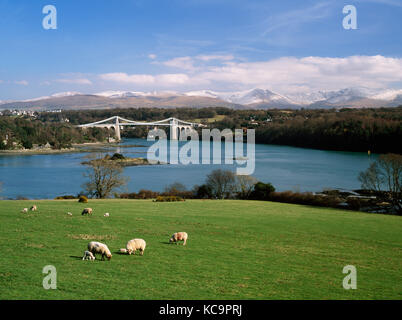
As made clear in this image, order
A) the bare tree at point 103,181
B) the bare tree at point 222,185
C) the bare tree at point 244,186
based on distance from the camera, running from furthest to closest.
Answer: the bare tree at point 222,185 < the bare tree at point 244,186 < the bare tree at point 103,181

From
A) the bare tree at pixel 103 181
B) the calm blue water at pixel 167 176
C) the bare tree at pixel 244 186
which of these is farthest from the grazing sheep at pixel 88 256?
the calm blue water at pixel 167 176

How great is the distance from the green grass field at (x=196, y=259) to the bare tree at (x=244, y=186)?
42.8 ft

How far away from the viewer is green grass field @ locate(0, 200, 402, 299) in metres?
4.84

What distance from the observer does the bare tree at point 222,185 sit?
25.2 m

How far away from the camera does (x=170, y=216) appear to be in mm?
12297

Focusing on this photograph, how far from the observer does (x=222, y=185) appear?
25.4 meters

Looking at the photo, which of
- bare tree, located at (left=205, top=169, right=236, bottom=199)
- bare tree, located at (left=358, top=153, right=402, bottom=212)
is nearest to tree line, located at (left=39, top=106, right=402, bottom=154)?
bare tree, located at (left=358, top=153, right=402, bottom=212)

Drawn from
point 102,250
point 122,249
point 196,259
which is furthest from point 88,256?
point 196,259

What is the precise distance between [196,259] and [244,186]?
18.9 meters

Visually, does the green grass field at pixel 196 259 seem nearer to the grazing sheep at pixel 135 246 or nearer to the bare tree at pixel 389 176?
the grazing sheep at pixel 135 246

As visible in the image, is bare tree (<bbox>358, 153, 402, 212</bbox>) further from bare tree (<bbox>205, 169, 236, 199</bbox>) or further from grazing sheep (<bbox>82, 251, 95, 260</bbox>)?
grazing sheep (<bbox>82, 251, 95, 260</bbox>)

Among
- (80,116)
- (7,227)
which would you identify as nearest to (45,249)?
(7,227)

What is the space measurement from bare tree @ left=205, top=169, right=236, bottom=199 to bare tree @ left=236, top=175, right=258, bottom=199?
0.41 m
